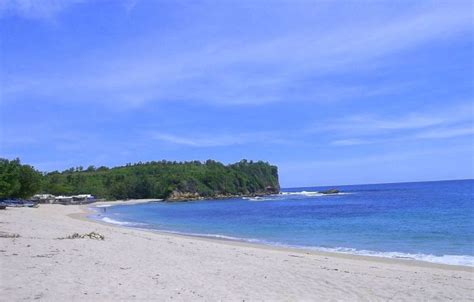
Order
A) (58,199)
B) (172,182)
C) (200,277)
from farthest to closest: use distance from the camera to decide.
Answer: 1. (172,182)
2. (58,199)
3. (200,277)

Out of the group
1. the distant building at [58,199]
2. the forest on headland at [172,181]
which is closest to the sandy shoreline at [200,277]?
the distant building at [58,199]

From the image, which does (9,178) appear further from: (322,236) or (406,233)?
(406,233)

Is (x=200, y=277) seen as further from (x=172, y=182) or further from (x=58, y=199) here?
(x=172, y=182)

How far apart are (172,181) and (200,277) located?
5620 inches

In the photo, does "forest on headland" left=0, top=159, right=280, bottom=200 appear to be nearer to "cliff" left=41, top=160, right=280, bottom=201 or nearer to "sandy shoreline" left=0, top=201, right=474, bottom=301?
"cliff" left=41, top=160, right=280, bottom=201

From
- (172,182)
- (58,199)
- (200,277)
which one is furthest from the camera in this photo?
(172,182)

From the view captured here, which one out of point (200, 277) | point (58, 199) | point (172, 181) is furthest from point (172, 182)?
point (200, 277)

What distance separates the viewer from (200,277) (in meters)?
11.6

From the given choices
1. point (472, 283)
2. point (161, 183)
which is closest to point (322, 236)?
point (472, 283)

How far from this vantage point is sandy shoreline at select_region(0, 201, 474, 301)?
30.6 ft

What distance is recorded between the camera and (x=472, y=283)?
12398 millimetres

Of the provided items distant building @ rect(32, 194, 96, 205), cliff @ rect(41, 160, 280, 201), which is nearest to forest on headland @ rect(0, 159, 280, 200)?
cliff @ rect(41, 160, 280, 201)

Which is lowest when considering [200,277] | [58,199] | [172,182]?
[200,277]

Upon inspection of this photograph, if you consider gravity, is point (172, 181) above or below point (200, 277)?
above
